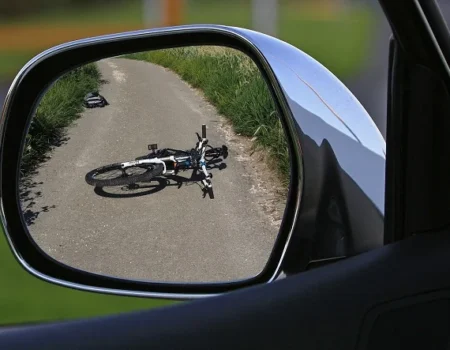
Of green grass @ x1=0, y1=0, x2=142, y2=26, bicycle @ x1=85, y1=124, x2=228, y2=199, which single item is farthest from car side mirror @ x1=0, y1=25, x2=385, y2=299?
green grass @ x1=0, y1=0, x2=142, y2=26

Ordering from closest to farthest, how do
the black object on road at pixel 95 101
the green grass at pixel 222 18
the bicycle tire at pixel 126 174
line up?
the bicycle tire at pixel 126 174, the black object on road at pixel 95 101, the green grass at pixel 222 18

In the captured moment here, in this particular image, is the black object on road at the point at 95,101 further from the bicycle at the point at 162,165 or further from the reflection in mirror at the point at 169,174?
the bicycle at the point at 162,165

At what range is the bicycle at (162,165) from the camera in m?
1.27

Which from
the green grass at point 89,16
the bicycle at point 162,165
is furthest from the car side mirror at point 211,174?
the green grass at point 89,16

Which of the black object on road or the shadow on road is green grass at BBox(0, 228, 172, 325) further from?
the black object on road

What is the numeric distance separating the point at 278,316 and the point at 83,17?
11.4m

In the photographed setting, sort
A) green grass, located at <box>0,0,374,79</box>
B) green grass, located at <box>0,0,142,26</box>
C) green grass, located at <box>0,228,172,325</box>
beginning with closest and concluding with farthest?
1. green grass, located at <box>0,228,172,325</box>
2. green grass, located at <box>0,0,374,79</box>
3. green grass, located at <box>0,0,142,26</box>

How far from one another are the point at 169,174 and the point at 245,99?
8.4 inches

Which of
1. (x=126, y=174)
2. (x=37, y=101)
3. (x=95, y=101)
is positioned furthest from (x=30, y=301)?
(x=126, y=174)

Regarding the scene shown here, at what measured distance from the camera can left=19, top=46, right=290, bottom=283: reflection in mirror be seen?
4.25 feet

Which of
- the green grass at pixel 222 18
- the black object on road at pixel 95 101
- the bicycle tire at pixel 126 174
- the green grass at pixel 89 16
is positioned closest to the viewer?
the bicycle tire at pixel 126 174

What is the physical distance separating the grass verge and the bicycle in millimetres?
226

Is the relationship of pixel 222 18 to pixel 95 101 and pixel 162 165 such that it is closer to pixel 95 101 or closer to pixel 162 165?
pixel 95 101

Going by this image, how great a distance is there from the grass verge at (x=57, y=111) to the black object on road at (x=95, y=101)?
16 mm
